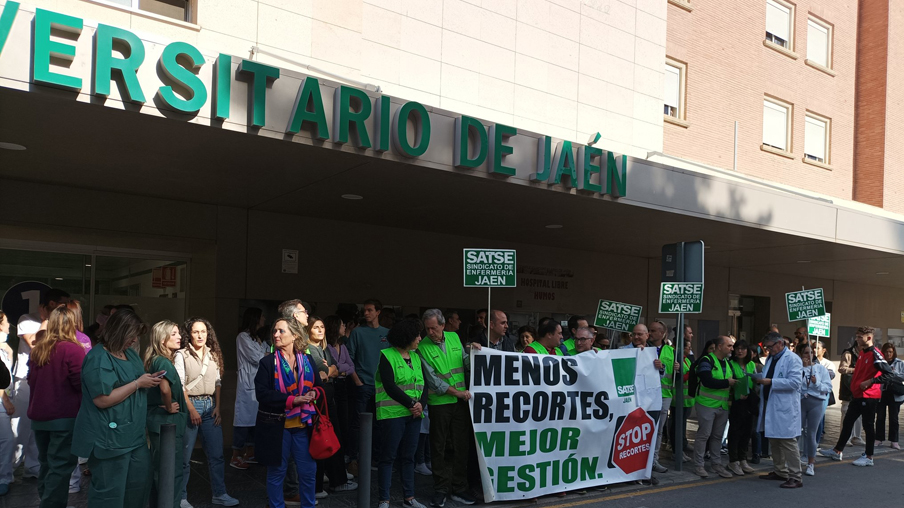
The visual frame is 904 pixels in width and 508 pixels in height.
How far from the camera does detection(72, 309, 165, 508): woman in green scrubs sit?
5258 mm

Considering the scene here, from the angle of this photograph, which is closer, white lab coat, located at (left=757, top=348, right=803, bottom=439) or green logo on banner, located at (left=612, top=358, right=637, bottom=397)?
green logo on banner, located at (left=612, top=358, right=637, bottom=397)

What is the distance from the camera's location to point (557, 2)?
1316cm

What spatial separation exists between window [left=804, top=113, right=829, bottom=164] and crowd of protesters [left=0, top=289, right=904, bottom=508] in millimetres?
10366

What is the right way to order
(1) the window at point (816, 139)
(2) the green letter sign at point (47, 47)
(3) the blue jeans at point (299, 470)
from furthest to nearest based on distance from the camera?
(1) the window at point (816, 139), (3) the blue jeans at point (299, 470), (2) the green letter sign at point (47, 47)

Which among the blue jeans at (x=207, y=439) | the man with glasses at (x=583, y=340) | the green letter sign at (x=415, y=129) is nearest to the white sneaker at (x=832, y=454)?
the man with glasses at (x=583, y=340)

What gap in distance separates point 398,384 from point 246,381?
98.4 inches

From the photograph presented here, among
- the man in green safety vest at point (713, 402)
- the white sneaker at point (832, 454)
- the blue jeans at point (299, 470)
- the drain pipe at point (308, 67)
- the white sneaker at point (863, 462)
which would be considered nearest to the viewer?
the blue jeans at point (299, 470)

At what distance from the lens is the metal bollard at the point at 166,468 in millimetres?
5120

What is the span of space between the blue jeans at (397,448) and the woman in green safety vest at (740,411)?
16.0 ft

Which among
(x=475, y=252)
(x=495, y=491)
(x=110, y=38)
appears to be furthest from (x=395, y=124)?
(x=495, y=491)

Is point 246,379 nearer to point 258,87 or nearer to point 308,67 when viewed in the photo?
point 258,87

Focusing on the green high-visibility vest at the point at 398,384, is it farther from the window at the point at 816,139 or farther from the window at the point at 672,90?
the window at the point at 816,139

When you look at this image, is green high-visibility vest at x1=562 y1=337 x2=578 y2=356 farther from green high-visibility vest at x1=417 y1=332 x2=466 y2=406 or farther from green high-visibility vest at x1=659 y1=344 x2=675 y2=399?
green high-visibility vest at x1=417 y1=332 x2=466 y2=406

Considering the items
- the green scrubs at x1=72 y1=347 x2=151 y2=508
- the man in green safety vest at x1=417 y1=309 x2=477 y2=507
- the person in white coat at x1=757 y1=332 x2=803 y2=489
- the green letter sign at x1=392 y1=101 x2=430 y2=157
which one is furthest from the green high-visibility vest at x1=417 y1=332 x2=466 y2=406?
the person in white coat at x1=757 y1=332 x2=803 y2=489
